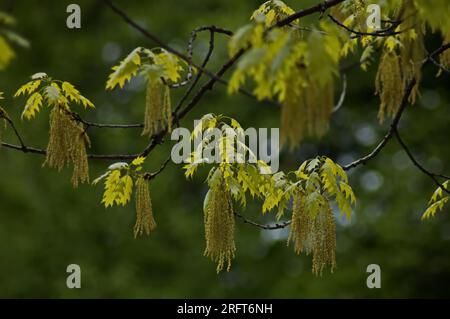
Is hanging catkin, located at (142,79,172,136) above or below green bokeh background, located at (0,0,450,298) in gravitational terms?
below

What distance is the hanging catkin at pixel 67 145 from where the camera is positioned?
4.71 m

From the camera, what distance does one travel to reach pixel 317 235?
195 inches

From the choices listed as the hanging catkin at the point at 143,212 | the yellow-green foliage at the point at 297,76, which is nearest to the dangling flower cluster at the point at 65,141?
the hanging catkin at the point at 143,212

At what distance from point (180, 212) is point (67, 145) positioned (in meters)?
9.83

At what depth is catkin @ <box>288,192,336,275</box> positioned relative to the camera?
4.90 meters

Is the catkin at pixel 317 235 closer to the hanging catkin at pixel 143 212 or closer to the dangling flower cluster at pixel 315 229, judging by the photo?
the dangling flower cluster at pixel 315 229

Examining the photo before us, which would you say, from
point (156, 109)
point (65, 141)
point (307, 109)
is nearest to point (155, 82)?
point (156, 109)

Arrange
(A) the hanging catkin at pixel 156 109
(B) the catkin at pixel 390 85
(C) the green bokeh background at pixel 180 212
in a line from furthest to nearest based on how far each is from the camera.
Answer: (C) the green bokeh background at pixel 180 212
(B) the catkin at pixel 390 85
(A) the hanging catkin at pixel 156 109

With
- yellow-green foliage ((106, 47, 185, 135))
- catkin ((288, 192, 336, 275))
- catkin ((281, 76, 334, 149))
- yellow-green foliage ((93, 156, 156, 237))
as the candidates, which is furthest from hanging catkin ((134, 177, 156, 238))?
catkin ((281, 76, 334, 149))

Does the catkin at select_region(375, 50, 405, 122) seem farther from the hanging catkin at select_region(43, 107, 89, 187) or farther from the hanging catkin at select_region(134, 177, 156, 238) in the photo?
the hanging catkin at select_region(43, 107, 89, 187)

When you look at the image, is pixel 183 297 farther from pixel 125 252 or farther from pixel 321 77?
pixel 321 77

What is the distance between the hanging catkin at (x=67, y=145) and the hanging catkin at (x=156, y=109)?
0.66 meters

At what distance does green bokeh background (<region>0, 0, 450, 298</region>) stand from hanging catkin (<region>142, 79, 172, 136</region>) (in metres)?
9.85
